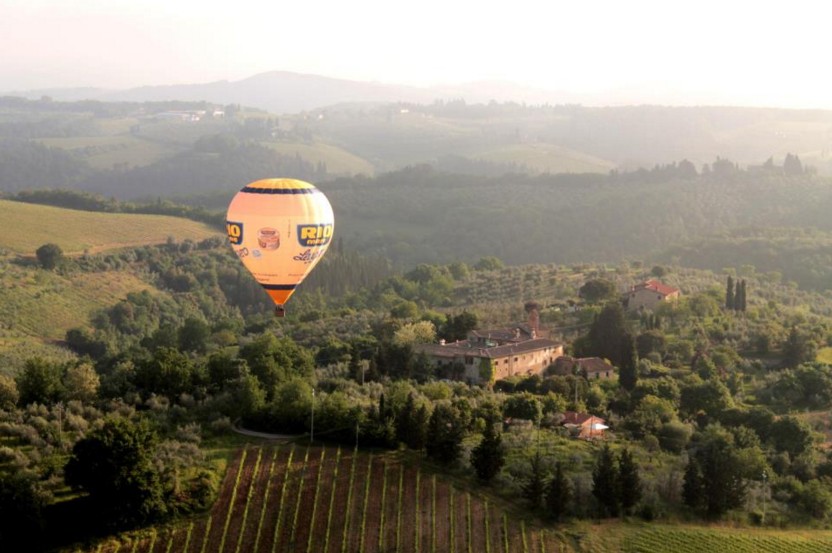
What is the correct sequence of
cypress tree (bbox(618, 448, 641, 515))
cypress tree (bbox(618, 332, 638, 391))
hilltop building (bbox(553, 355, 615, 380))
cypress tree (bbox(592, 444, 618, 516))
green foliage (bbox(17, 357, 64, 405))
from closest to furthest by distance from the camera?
1. cypress tree (bbox(592, 444, 618, 516))
2. cypress tree (bbox(618, 448, 641, 515))
3. green foliage (bbox(17, 357, 64, 405))
4. cypress tree (bbox(618, 332, 638, 391))
5. hilltop building (bbox(553, 355, 615, 380))

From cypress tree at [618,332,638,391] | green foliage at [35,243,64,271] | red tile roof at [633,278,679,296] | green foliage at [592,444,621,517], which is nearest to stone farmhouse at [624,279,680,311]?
red tile roof at [633,278,679,296]

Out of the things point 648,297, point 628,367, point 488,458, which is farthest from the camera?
point 648,297

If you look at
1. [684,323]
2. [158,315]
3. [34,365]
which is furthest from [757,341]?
[158,315]

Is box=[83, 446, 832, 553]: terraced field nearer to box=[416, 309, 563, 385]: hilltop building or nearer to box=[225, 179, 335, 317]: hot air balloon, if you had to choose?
box=[225, 179, 335, 317]: hot air balloon

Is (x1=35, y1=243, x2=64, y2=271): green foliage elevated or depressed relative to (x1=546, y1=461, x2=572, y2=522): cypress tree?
depressed

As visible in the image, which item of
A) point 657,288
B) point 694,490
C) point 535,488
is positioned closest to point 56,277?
point 657,288

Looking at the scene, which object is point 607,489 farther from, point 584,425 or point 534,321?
point 534,321
